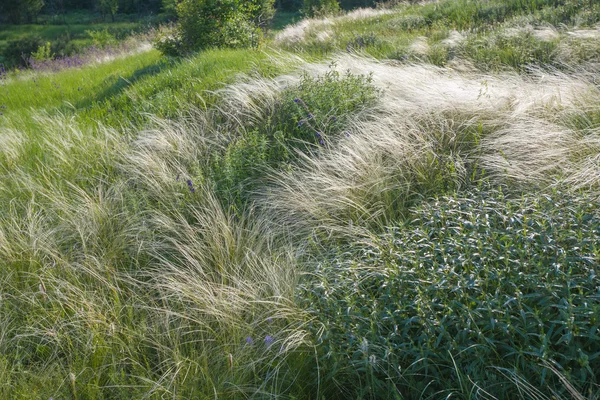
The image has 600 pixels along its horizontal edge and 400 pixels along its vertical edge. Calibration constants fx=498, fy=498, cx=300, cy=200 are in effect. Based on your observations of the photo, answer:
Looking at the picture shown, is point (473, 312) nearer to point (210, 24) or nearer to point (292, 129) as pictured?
point (292, 129)

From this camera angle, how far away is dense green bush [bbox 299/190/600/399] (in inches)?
68.4

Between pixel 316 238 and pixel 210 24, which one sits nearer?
pixel 316 238

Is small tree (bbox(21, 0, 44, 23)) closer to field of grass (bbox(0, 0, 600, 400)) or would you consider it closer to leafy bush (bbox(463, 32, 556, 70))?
field of grass (bbox(0, 0, 600, 400))

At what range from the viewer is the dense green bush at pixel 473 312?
1738 mm

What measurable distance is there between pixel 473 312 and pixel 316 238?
1132mm

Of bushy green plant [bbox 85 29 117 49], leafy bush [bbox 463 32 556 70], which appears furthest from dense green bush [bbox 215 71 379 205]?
bushy green plant [bbox 85 29 117 49]

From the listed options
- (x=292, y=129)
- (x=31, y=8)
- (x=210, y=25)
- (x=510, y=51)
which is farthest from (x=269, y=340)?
(x=31, y=8)

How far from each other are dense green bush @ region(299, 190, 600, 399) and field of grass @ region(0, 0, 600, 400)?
0.01m

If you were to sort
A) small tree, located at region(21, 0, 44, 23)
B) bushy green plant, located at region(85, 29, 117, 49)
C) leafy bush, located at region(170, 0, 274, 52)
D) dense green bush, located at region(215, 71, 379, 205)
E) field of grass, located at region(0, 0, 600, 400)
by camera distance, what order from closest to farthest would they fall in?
field of grass, located at region(0, 0, 600, 400), dense green bush, located at region(215, 71, 379, 205), leafy bush, located at region(170, 0, 274, 52), bushy green plant, located at region(85, 29, 117, 49), small tree, located at region(21, 0, 44, 23)

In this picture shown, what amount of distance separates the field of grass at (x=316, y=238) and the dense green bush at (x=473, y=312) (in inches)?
0.5

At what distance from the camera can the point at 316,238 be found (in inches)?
109

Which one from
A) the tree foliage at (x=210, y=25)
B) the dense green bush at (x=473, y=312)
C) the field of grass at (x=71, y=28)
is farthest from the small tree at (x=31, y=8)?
the dense green bush at (x=473, y=312)

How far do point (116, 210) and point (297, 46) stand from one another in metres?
6.12

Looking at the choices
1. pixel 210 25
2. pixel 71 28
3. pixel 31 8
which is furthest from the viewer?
pixel 31 8
